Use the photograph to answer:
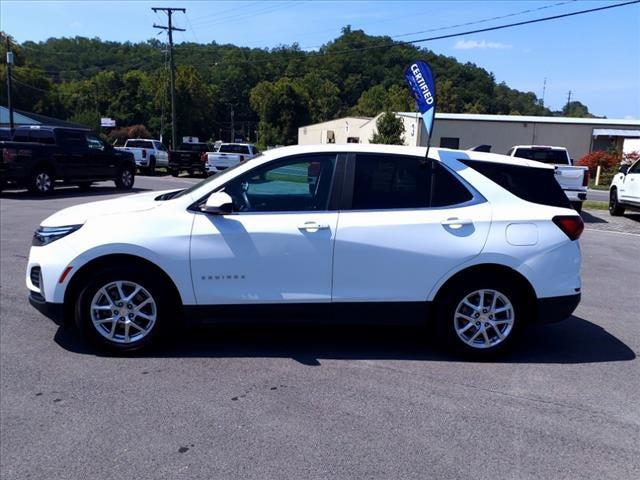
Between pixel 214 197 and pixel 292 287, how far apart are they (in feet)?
3.12

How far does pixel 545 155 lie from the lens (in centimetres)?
1695

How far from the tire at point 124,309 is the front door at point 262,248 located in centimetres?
35

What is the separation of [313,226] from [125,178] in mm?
17966

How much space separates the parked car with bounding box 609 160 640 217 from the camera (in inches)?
598

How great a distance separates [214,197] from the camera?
455 centimetres

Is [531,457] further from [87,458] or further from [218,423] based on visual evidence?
[87,458]

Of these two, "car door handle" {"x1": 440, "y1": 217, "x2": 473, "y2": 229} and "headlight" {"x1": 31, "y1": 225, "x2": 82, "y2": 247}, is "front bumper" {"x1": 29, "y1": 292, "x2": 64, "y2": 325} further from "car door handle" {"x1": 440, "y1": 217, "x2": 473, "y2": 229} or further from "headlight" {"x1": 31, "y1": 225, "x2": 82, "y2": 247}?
"car door handle" {"x1": 440, "y1": 217, "x2": 473, "y2": 229}

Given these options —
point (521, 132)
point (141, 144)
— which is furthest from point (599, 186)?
point (141, 144)

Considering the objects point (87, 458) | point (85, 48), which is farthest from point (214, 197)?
point (85, 48)

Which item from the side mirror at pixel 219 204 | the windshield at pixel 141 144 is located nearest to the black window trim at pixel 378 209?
the side mirror at pixel 219 204

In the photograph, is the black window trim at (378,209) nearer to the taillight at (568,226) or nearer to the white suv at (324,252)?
the white suv at (324,252)

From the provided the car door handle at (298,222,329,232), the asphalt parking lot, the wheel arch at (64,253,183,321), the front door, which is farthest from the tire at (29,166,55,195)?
the car door handle at (298,222,329,232)

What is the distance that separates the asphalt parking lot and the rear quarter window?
1369 mm

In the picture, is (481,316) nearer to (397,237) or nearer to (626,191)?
(397,237)
